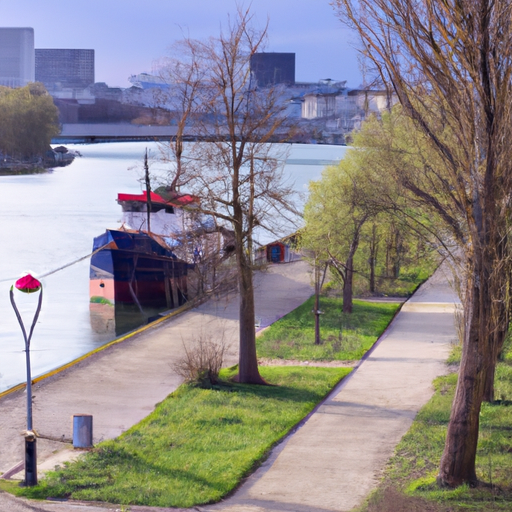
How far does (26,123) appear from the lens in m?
101

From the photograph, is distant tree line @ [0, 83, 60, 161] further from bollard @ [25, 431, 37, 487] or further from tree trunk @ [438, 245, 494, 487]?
tree trunk @ [438, 245, 494, 487]

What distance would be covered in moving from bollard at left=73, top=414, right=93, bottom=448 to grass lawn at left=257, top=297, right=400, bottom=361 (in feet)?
30.2

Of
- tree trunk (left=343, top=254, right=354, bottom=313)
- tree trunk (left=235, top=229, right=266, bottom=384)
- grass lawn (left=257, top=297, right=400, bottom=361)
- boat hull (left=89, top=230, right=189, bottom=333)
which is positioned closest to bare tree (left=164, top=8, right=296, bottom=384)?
tree trunk (left=235, top=229, right=266, bottom=384)

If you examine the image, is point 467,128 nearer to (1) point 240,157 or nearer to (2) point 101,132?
(1) point 240,157

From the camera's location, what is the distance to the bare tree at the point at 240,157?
15164 mm

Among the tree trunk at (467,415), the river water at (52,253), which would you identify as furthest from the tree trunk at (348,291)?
the tree trunk at (467,415)

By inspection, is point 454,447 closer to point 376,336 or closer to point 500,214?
point 500,214

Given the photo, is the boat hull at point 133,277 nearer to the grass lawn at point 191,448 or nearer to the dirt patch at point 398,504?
the grass lawn at point 191,448

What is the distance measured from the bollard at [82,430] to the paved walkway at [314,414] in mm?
828

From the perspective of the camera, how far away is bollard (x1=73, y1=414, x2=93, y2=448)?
1098cm

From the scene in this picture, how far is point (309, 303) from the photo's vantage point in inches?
1153

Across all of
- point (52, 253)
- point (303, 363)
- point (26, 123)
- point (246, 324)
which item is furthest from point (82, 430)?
point (26, 123)

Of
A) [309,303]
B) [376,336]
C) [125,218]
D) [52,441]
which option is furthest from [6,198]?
[52,441]

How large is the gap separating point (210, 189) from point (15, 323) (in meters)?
20.9
